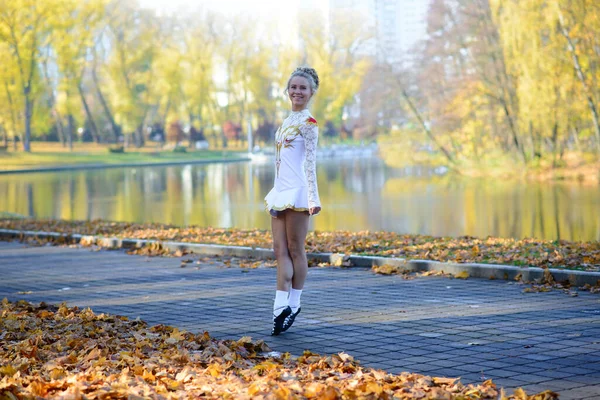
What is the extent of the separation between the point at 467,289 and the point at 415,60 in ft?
162

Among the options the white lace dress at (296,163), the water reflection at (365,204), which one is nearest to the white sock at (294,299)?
the white lace dress at (296,163)

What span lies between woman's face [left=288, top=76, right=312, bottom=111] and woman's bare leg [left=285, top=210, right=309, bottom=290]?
2.87 ft

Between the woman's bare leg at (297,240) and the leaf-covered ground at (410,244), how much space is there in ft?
12.6

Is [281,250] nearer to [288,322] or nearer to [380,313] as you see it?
[288,322]

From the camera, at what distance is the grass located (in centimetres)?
6662

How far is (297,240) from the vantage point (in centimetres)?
732

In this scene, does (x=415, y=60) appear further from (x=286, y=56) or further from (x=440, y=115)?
(x=286, y=56)

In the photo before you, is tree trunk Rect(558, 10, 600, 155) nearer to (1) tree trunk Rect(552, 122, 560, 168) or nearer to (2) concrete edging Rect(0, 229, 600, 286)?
(1) tree trunk Rect(552, 122, 560, 168)

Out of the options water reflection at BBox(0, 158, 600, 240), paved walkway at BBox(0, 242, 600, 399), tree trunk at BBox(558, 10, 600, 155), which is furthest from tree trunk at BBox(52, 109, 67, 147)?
paved walkway at BBox(0, 242, 600, 399)

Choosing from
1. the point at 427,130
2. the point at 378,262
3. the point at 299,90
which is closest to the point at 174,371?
the point at 299,90

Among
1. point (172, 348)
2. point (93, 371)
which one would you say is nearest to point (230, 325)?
point (172, 348)

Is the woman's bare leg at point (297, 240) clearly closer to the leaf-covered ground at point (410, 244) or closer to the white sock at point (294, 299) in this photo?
the white sock at point (294, 299)

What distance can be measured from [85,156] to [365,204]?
46.6 meters

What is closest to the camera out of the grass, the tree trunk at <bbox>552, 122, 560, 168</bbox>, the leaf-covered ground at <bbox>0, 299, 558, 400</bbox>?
the leaf-covered ground at <bbox>0, 299, 558, 400</bbox>
